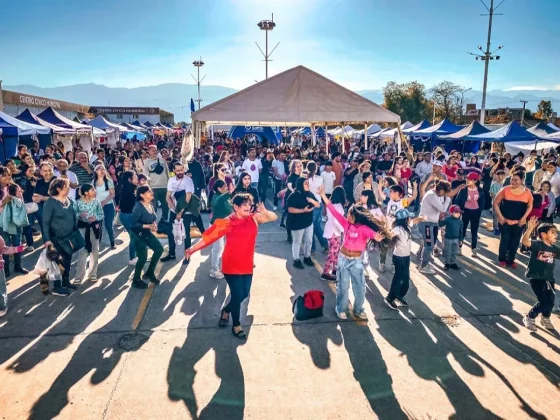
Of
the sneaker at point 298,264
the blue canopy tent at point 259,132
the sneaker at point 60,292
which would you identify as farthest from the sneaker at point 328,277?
the blue canopy tent at point 259,132

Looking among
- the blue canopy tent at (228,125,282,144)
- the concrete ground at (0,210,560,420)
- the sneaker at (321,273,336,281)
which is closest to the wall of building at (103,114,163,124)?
the blue canopy tent at (228,125,282,144)

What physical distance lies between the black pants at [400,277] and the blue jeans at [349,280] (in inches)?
22.9

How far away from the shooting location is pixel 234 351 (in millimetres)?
4398

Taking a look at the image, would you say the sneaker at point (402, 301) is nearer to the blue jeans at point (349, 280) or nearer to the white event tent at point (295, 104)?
the blue jeans at point (349, 280)

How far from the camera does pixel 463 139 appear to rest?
1792 centimetres

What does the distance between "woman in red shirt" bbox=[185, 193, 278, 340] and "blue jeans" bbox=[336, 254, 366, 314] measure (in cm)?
121

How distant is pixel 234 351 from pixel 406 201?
337 cm

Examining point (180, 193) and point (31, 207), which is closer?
point (31, 207)

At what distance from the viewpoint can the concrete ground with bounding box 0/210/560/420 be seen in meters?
3.55

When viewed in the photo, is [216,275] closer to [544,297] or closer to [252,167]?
[544,297]

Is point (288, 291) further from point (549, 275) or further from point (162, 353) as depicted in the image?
point (549, 275)

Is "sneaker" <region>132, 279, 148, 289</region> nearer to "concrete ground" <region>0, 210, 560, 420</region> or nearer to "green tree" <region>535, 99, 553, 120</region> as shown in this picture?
"concrete ground" <region>0, 210, 560, 420</region>

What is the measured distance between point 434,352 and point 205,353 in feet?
8.48

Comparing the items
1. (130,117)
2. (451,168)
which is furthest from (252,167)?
(130,117)
